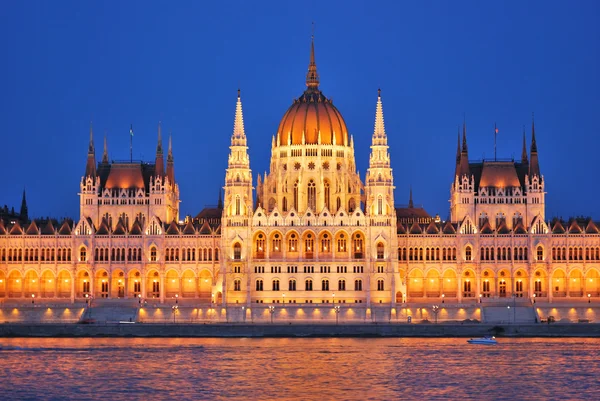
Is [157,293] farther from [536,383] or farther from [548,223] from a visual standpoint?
[536,383]

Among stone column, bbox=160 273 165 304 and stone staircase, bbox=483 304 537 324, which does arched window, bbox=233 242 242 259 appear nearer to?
stone column, bbox=160 273 165 304

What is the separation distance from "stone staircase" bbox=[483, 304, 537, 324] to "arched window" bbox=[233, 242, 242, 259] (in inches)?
1130

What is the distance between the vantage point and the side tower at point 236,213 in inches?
6836

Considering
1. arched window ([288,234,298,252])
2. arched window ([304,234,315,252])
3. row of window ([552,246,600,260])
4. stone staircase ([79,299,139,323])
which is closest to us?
stone staircase ([79,299,139,323])

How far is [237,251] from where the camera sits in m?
174

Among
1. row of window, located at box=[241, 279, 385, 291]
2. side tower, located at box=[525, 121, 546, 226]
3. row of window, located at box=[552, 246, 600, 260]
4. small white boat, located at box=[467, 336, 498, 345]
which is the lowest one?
small white boat, located at box=[467, 336, 498, 345]

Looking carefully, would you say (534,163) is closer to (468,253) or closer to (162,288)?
(468,253)

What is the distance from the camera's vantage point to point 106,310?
17112 cm

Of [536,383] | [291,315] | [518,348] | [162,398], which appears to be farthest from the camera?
[291,315]

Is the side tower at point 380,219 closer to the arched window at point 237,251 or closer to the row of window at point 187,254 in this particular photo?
the arched window at point 237,251

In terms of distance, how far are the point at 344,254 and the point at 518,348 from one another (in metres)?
36.4

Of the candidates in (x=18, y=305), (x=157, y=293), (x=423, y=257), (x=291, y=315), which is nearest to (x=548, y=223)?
(x=423, y=257)

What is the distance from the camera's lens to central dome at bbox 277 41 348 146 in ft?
603

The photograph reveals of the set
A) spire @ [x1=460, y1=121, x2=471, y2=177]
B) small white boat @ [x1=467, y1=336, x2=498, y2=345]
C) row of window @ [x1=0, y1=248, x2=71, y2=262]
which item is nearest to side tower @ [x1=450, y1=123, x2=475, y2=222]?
spire @ [x1=460, y1=121, x2=471, y2=177]
